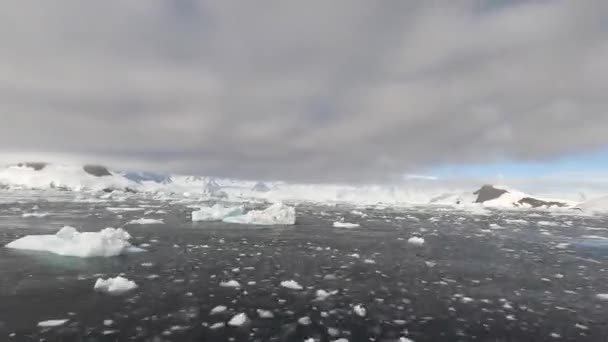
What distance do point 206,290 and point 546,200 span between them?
580 feet

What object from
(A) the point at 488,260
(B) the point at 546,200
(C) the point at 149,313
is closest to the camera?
(C) the point at 149,313

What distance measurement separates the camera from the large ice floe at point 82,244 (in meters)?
16.9

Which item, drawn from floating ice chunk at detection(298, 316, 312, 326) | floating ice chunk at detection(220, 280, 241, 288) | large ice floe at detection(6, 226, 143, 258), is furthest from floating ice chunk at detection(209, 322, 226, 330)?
large ice floe at detection(6, 226, 143, 258)

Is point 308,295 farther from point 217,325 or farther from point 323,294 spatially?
point 217,325

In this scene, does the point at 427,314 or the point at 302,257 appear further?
the point at 302,257

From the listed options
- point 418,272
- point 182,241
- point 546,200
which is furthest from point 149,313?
point 546,200

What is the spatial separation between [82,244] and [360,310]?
13.1m

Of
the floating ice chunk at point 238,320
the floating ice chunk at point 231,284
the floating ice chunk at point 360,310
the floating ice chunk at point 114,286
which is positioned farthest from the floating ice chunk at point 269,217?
the floating ice chunk at point 238,320

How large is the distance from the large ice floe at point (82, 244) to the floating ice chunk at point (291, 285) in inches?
353

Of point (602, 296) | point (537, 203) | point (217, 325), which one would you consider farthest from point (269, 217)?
point (537, 203)

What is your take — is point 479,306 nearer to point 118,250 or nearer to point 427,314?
point 427,314

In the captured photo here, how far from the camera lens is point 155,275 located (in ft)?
44.5

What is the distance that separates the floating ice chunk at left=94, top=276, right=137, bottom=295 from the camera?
11484 mm

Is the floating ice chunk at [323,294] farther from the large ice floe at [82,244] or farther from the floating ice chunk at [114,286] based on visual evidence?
the large ice floe at [82,244]
